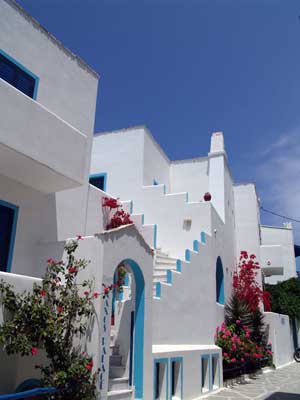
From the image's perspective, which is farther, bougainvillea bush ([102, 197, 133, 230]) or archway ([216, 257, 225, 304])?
archway ([216, 257, 225, 304])

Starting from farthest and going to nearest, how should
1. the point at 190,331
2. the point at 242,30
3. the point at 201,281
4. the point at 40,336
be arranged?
the point at 201,281 < the point at 190,331 < the point at 242,30 < the point at 40,336

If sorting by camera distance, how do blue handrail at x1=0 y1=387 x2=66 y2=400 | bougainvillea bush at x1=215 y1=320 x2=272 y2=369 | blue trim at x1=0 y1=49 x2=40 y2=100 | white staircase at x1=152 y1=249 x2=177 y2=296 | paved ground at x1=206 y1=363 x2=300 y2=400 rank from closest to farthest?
blue handrail at x1=0 y1=387 x2=66 y2=400 → blue trim at x1=0 y1=49 x2=40 y2=100 → paved ground at x1=206 y1=363 x2=300 y2=400 → white staircase at x1=152 y1=249 x2=177 y2=296 → bougainvillea bush at x1=215 y1=320 x2=272 y2=369

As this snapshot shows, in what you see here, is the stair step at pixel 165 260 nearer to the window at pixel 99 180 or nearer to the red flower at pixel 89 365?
the window at pixel 99 180

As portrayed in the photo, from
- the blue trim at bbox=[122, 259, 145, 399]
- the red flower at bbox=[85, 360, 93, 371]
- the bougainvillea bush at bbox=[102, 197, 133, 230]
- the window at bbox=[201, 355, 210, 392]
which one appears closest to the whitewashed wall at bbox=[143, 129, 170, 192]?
the bougainvillea bush at bbox=[102, 197, 133, 230]

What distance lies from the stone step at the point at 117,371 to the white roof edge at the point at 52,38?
309 inches

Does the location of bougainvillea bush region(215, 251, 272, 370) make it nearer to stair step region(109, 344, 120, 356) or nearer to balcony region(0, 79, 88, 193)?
stair step region(109, 344, 120, 356)

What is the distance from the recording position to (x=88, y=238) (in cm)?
792

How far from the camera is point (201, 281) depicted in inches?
532

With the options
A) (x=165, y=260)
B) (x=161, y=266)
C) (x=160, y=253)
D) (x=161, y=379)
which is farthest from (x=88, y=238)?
(x=160, y=253)

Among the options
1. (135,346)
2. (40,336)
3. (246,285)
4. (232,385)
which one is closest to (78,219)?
(135,346)

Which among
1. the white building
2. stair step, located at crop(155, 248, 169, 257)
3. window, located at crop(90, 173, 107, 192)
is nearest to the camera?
the white building

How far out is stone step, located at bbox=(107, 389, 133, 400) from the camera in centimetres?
763

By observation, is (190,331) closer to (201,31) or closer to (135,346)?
(135,346)

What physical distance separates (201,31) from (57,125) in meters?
4.42
